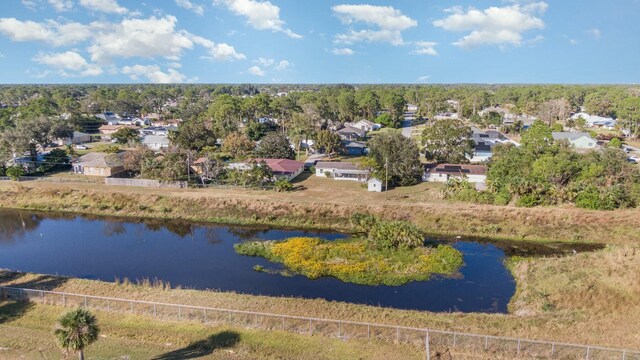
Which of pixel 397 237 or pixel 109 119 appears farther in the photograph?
pixel 109 119

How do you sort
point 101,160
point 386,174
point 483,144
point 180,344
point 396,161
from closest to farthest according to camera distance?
1. point 180,344
2. point 386,174
3. point 396,161
4. point 101,160
5. point 483,144

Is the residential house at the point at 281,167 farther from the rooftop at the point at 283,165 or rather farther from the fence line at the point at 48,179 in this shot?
the fence line at the point at 48,179

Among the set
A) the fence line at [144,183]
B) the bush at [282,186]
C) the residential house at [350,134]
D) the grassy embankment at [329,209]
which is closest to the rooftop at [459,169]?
the grassy embankment at [329,209]

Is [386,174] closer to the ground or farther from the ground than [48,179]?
farther from the ground

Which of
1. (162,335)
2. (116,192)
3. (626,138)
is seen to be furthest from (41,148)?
(626,138)

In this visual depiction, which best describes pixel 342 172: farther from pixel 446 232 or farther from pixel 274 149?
pixel 446 232

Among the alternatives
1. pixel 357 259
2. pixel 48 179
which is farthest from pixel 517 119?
pixel 48 179

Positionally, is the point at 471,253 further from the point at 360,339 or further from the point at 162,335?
the point at 162,335
